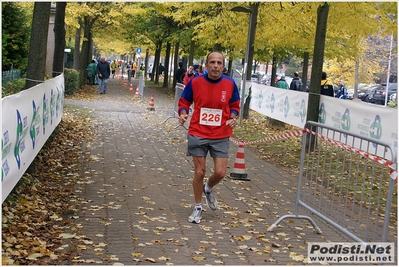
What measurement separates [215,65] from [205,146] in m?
0.99

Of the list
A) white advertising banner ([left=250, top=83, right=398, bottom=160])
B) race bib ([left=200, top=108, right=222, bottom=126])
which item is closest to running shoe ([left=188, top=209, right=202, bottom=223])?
race bib ([left=200, top=108, right=222, bottom=126])

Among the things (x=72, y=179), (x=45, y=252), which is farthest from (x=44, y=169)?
(x=45, y=252)

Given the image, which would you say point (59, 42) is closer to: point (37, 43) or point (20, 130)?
point (37, 43)

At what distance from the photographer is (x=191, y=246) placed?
6.20 metres

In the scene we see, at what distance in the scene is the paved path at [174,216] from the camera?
594 cm

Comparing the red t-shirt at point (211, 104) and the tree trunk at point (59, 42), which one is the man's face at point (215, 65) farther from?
the tree trunk at point (59, 42)

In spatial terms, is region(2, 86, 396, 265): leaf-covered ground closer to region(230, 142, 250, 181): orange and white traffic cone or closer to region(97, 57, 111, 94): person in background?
region(230, 142, 250, 181): orange and white traffic cone

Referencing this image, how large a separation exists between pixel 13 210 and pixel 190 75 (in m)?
15.8

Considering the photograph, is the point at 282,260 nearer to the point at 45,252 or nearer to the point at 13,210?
the point at 45,252

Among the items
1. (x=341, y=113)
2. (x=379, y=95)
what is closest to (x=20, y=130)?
(x=341, y=113)

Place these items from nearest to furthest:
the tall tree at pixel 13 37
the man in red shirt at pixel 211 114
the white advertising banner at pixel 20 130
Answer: the white advertising banner at pixel 20 130, the man in red shirt at pixel 211 114, the tall tree at pixel 13 37

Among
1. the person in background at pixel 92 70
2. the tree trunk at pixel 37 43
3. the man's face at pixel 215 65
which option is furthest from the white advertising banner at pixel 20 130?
the person in background at pixel 92 70

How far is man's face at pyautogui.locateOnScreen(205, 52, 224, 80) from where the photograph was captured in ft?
23.1

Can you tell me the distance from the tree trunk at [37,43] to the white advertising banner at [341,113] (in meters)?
5.06
